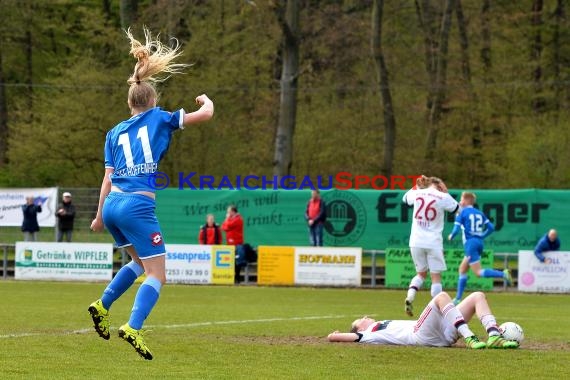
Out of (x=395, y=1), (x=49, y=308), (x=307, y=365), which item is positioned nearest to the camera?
(x=307, y=365)

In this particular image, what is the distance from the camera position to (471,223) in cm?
2103

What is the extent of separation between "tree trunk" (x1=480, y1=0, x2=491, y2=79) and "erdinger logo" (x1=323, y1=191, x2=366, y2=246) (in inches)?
567

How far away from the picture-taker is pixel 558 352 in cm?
1144

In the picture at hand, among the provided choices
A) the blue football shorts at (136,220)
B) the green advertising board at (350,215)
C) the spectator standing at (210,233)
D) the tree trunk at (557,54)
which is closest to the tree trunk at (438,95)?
the tree trunk at (557,54)

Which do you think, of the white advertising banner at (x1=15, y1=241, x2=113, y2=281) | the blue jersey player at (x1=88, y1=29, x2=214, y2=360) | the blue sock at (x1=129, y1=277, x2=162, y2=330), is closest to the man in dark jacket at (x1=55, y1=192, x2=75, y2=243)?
the white advertising banner at (x1=15, y1=241, x2=113, y2=281)

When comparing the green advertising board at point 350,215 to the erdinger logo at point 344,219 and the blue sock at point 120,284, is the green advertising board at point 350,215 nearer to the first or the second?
the erdinger logo at point 344,219

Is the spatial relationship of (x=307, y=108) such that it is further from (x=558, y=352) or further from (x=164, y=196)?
(x=558, y=352)

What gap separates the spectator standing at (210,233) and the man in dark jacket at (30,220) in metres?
4.49

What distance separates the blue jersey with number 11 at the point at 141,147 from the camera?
29.5 feet

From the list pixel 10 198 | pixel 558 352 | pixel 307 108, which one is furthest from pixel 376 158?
pixel 558 352

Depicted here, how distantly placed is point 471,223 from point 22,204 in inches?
532

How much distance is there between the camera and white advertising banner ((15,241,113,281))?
92.7ft

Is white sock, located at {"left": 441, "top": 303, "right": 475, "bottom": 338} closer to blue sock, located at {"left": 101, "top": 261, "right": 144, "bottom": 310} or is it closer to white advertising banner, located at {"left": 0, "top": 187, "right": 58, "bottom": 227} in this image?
blue sock, located at {"left": 101, "top": 261, "right": 144, "bottom": 310}

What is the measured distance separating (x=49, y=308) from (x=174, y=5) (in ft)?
70.0
